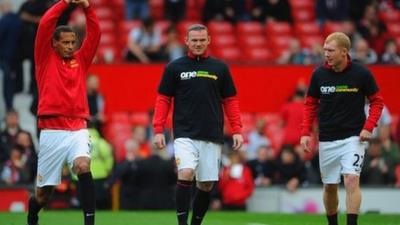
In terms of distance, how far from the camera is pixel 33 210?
13875mm

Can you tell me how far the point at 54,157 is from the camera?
13.5 metres

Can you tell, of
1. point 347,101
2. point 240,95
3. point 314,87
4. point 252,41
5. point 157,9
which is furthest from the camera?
point 157,9

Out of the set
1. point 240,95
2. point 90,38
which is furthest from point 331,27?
point 90,38

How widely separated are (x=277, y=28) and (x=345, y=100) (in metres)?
14.8

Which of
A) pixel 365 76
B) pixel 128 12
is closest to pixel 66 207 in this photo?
pixel 128 12

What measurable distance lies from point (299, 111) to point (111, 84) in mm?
4041

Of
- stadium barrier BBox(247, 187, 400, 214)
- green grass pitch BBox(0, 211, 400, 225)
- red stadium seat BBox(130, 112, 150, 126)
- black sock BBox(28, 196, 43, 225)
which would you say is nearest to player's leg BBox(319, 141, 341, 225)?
green grass pitch BBox(0, 211, 400, 225)

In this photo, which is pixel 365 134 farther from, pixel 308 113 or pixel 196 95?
pixel 196 95

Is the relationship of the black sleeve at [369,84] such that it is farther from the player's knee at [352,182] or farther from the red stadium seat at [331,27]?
the red stadium seat at [331,27]

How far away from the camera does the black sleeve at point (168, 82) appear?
1374 centimetres

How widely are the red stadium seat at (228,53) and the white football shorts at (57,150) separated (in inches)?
548

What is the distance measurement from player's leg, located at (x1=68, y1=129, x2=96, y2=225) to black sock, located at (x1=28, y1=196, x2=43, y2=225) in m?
0.70

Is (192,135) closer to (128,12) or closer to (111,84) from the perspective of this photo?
(111,84)

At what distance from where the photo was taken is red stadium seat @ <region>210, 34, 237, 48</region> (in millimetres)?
27620
